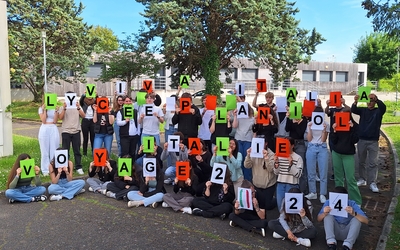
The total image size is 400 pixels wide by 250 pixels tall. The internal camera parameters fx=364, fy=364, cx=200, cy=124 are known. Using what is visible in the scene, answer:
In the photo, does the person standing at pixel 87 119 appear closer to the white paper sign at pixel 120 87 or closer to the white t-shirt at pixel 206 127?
the white paper sign at pixel 120 87

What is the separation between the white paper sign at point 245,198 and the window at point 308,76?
47617mm

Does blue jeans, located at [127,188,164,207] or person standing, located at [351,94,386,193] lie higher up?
person standing, located at [351,94,386,193]

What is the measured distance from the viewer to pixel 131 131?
26.6 feet

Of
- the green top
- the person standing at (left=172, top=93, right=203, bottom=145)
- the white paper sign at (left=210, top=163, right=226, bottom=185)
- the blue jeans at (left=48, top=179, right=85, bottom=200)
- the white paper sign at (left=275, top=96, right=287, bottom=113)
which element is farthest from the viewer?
the person standing at (left=172, top=93, right=203, bottom=145)

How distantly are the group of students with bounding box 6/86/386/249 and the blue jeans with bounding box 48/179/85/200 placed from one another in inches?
0.7

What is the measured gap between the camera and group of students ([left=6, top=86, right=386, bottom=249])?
506 cm

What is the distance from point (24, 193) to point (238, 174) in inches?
152

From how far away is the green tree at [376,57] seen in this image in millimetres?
52438

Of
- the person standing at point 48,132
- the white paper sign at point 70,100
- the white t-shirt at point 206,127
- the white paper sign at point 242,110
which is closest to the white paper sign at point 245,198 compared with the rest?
the white paper sign at point 242,110

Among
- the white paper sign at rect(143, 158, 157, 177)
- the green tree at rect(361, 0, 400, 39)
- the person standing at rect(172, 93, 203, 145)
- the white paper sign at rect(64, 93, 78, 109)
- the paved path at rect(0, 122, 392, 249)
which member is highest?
the green tree at rect(361, 0, 400, 39)

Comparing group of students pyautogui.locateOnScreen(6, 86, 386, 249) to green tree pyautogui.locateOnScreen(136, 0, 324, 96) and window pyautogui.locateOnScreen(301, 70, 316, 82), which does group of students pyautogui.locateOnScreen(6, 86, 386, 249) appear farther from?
window pyautogui.locateOnScreen(301, 70, 316, 82)

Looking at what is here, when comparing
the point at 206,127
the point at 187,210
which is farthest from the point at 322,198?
the point at 206,127

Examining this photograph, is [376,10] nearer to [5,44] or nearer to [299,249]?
[299,249]

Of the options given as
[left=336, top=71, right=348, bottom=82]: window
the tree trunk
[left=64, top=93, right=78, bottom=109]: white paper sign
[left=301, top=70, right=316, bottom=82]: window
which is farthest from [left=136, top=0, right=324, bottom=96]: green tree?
[left=336, top=71, right=348, bottom=82]: window
